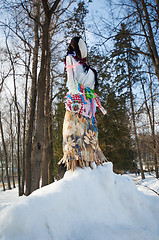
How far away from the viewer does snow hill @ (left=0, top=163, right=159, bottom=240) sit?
1170 millimetres

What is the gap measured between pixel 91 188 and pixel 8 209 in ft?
3.14

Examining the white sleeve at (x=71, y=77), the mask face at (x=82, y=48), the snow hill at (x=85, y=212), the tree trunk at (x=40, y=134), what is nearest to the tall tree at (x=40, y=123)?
the tree trunk at (x=40, y=134)

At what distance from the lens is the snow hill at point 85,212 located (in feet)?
3.84

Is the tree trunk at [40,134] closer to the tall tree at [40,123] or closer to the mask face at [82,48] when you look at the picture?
the tall tree at [40,123]

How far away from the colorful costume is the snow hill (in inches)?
8.9

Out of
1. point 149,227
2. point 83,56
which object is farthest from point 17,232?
point 83,56

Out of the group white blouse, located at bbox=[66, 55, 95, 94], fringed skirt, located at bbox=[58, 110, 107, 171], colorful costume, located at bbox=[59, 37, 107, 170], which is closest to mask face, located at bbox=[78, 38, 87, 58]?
colorful costume, located at bbox=[59, 37, 107, 170]

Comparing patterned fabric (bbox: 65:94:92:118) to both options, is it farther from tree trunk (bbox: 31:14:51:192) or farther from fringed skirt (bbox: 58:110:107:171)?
tree trunk (bbox: 31:14:51:192)

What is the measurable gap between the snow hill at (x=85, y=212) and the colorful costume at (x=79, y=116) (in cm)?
23

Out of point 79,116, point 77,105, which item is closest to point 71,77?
point 77,105

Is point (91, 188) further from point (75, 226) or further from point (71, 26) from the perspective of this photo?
point (71, 26)

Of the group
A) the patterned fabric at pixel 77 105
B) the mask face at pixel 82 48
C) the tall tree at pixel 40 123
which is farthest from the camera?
the tall tree at pixel 40 123

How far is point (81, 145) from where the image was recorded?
243 cm

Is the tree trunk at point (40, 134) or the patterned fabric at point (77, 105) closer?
the patterned fabric at point (77, 105)
